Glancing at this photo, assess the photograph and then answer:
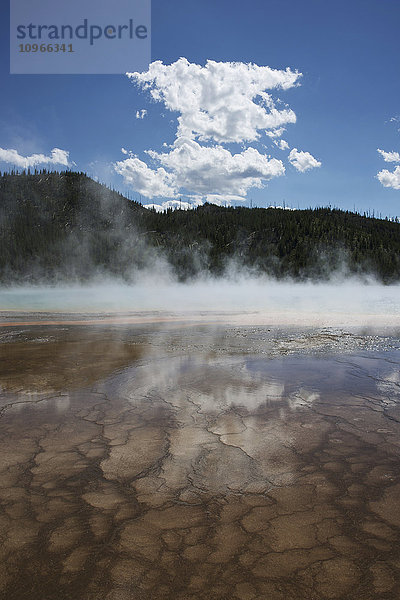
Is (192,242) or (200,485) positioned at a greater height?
(192,242)

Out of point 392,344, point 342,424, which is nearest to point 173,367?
point 342,424

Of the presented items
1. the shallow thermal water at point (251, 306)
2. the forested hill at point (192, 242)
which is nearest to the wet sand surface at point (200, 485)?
the shallow thermal water at point (251, 306)

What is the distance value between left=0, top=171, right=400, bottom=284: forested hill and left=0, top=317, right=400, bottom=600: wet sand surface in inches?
3467

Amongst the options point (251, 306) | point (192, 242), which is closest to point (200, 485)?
point (251, 306)

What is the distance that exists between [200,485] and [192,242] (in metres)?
109

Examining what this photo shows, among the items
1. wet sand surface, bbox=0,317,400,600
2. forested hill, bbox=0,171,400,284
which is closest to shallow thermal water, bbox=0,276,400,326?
wet sand surface, bbox=0,317,400,600

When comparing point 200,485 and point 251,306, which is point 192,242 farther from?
point 200,485

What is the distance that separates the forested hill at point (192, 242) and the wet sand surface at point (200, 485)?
289 feet

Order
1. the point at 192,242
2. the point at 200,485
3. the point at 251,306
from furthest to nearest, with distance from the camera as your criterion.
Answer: the point at 192,242
the point at 251,306
the point at 200,485

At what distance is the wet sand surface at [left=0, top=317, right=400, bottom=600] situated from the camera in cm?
218

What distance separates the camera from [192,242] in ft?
363

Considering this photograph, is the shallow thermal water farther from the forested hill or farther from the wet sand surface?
the forested hill

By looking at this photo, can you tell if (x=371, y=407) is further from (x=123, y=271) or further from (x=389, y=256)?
(x=389, y=256)

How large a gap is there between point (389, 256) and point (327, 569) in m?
105
